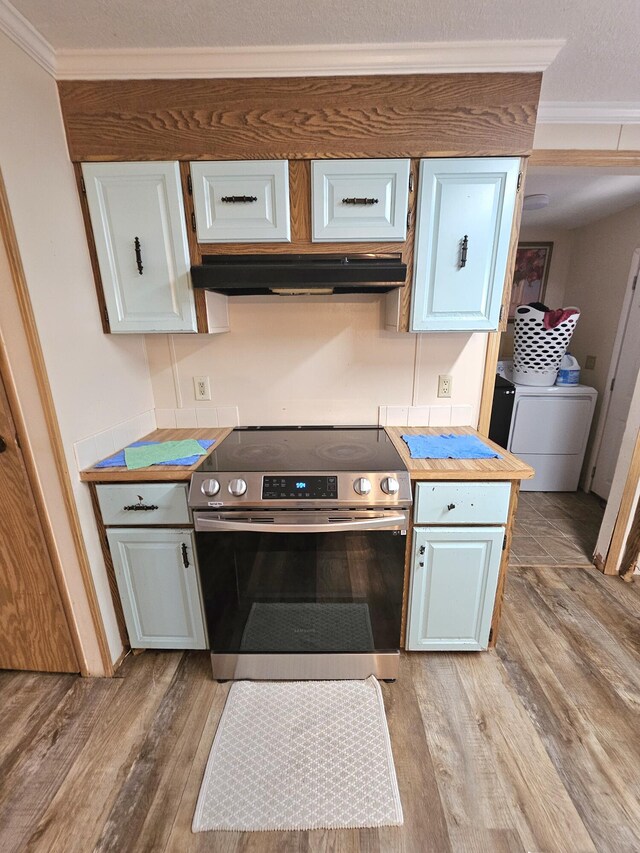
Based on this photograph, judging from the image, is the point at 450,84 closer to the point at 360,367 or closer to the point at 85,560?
the point at 360,367

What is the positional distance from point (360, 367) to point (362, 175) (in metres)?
0.84

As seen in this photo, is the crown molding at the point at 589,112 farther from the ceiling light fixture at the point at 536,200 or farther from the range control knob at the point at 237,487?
the range control knob at the point at 237,487

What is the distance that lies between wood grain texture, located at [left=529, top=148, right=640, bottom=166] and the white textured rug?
8.41 ft

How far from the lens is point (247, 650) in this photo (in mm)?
1508

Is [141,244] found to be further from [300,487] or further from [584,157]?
[584,157]

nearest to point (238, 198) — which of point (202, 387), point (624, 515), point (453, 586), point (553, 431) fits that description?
point (202, 387)

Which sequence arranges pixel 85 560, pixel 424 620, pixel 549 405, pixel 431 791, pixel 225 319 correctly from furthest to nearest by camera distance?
pixel 549 405 < pixel 225 319 < pixel 424 620 < pixel 85 560 < pixel 431 791

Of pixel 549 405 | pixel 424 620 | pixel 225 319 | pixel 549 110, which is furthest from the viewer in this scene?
pixel 549 405

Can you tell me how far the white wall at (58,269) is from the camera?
46.0 inches

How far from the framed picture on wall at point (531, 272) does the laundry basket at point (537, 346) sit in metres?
0.81

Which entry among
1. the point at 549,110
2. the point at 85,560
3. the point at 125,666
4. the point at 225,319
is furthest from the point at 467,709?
the point at 549,110

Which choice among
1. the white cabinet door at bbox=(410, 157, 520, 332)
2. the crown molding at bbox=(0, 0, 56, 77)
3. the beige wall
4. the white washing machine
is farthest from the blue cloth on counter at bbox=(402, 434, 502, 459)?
the beige wall

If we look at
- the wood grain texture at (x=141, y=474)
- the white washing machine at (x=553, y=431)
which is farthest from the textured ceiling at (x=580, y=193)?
the wood grain texture at (x=141, y=474)

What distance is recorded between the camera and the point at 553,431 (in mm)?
3156
